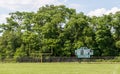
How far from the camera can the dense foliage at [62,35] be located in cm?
7906

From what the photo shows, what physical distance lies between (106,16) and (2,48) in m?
24.9

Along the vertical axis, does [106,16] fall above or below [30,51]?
above

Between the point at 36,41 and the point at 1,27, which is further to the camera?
the point at 1,27

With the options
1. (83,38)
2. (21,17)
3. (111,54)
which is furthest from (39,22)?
(111,54)

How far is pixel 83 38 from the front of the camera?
79.8 m

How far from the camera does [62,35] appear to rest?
262 ft

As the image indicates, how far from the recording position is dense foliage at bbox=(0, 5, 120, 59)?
79.1 metres

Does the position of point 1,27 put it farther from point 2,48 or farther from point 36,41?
point 36,41
